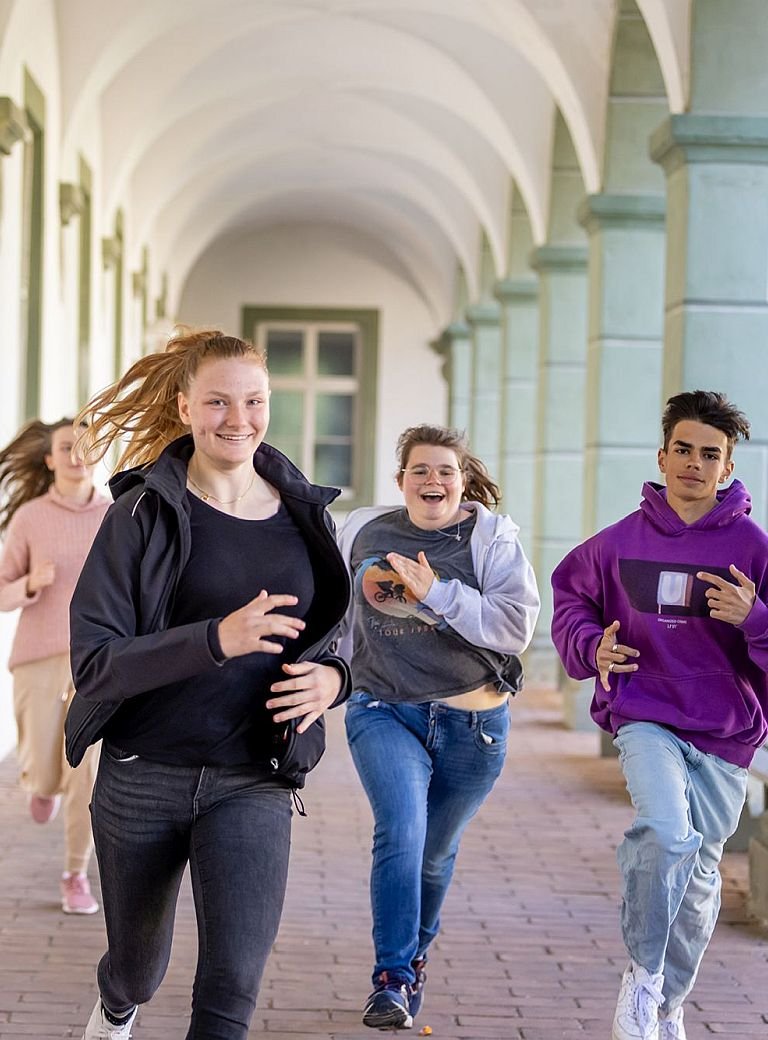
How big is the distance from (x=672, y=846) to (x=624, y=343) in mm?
6807

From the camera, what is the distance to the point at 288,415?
26.7 meters

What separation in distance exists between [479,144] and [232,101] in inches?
100

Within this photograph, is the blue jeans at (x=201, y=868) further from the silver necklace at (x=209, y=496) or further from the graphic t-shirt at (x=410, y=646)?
the graphic t-shirt at (x=410, y=646)

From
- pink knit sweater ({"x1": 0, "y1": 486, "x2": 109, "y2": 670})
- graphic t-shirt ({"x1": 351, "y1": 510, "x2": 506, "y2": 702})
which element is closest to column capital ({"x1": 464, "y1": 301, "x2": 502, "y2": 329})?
pink knit sweater ({"x1": 0, "y1": 486, "x2": 109, "y2": 670})

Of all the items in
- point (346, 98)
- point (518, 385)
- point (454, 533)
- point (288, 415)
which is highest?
point (346, 98)

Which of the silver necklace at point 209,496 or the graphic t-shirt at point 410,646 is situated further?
the graphic t-shirt at point 410,646

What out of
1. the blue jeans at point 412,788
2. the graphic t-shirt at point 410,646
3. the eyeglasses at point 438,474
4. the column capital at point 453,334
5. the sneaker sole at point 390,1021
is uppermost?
the column capital at point 453,334

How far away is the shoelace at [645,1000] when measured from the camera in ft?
12.2

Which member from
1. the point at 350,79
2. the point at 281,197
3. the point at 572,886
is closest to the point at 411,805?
the point at 572,886

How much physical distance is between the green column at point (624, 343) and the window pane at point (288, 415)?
16.4 metres

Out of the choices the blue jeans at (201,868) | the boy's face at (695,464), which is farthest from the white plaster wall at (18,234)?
the blue jeans at (201,868)

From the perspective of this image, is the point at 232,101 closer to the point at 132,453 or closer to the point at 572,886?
the point at 572,886

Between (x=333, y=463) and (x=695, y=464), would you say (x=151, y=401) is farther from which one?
(x=333, y=463)

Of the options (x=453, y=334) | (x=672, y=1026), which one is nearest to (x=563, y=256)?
(x=672, y=1026)
